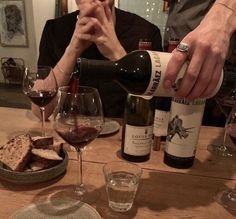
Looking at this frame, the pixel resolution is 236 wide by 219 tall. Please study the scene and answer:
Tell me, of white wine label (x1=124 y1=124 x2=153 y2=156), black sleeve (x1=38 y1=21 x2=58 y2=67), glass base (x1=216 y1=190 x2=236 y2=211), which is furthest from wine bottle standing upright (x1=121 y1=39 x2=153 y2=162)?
black sleeve (x1=38 y1=21 x2=58 y2=67)

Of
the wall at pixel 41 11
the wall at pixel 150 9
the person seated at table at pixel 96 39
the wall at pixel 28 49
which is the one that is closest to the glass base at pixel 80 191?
the person seated at table at pixel 96 39

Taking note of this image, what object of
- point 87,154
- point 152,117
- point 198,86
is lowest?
point 87,154

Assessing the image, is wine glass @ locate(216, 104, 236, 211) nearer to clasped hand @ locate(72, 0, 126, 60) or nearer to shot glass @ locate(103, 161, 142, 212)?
shot glass @ locate(103, 161, 142, 212)

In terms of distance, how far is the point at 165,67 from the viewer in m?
0.62

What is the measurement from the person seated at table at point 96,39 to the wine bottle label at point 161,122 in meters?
0.47

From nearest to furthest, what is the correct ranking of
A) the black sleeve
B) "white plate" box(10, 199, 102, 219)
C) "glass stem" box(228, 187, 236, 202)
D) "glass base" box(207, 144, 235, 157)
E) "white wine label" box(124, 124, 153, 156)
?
"white plate" box(10, 199, 102, 219)
"glass stem" box(228, 187, 236, 202)
"white wine label" box(124, 124, 153, 156)
"glass base" box(207, 144, 235, 157)
the black sleeve

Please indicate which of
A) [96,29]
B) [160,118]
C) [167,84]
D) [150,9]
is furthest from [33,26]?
[167,84]

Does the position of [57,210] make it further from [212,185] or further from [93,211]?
[212,185]

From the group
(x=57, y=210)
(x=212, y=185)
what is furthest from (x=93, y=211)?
(x=212, y=185)

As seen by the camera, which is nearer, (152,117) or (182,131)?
(182,131)

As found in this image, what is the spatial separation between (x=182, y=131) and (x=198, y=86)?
0.18 m

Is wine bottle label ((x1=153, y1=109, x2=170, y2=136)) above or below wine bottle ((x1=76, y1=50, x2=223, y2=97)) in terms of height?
below

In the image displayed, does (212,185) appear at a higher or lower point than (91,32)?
lower

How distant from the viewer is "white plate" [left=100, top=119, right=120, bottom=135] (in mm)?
1054
